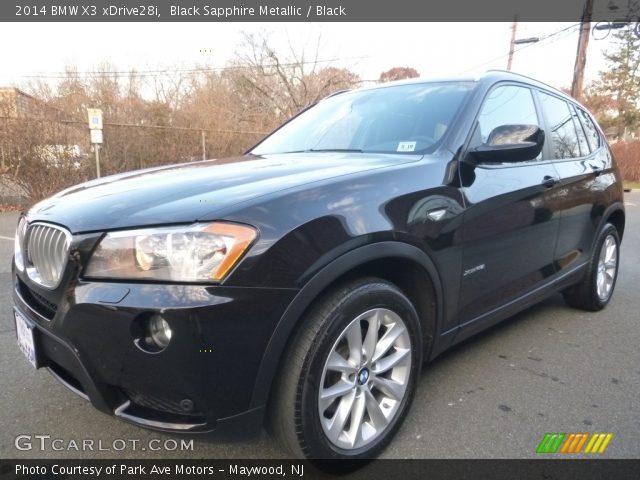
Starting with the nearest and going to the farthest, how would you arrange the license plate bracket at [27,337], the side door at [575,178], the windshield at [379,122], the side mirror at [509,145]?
the license plate bracket at [27,337]
the side mirror at [509,145]
the windshield at [379,122]
the side door at [575,178]

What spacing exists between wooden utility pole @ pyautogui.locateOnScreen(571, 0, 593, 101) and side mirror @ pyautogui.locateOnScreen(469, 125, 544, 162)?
16.7 m

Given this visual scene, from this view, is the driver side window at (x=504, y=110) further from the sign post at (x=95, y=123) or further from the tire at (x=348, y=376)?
the sign post at (x=95, y=123)

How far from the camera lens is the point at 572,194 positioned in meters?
3.30

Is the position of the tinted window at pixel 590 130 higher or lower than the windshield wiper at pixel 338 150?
higher

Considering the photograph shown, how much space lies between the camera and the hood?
5.56 ft

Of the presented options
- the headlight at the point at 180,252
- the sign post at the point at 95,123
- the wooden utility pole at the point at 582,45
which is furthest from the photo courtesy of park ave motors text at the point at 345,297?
the wooden utility pole at the point at 582,45

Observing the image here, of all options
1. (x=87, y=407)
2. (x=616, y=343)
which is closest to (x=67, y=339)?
(x=87, y=407)

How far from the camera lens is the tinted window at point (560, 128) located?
132 inches

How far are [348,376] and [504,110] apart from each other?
6.34 ft

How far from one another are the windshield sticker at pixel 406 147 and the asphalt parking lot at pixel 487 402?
136cm

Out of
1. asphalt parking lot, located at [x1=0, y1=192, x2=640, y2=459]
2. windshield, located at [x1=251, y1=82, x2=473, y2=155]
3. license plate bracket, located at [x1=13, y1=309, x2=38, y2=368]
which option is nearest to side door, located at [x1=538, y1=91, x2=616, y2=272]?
asphalt parking lot, located at [x1=0, y1=192, x2=640, y2=459]

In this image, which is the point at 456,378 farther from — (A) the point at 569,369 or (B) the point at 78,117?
(B) the point at 78,117

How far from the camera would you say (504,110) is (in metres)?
2.89

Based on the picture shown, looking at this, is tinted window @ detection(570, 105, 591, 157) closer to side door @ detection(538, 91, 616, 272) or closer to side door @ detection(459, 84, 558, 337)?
side door @ detection(538, 91, 616, 272)
